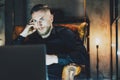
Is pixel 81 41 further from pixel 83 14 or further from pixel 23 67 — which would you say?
pixel 23 67

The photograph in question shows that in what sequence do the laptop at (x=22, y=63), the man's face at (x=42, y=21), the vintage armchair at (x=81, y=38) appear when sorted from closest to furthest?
the laptop at (x=22, y=63) < the vintage armchair at (x=81, y=38) < the man's face at (x=42, y=21)

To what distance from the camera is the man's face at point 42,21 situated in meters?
5.56

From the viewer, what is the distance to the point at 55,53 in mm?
5473

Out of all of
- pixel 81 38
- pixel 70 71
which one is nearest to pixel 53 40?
pixel 81 38

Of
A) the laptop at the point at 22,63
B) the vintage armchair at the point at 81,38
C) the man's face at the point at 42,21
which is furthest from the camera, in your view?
the man's face at the point at 42,21

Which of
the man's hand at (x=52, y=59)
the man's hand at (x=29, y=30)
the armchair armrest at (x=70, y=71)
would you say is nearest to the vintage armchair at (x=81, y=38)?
the armchair armrest at (x=70, y=71)

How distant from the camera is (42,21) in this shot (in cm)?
558

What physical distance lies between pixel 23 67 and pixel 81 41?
14.8 ft


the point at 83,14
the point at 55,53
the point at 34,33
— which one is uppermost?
the point at 83,14

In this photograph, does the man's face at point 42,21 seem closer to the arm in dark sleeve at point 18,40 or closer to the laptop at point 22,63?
the arm in dark sleeve at point 18,40

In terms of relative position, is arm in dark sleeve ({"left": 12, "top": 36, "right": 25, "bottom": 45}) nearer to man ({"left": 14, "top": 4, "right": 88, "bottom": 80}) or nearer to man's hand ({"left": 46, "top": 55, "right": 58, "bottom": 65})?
man ({"left": 14, "top": 4, "right": 88, "bottom": 80})

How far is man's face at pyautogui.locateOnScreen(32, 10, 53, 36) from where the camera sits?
5.56 meters

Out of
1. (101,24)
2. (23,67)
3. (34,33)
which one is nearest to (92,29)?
(101,24)

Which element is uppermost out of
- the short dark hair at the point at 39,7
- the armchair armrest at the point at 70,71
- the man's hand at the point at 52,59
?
the short dark hair at the point at 39,7
